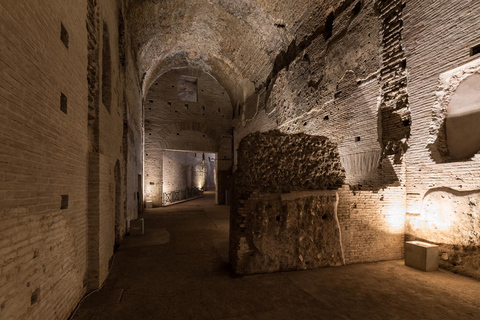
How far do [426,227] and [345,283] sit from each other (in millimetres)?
2382

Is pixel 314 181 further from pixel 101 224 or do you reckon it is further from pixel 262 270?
pixel 101 224

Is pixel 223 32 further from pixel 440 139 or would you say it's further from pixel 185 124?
pixel 440 139

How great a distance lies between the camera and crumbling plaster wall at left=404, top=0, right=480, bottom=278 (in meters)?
4.24

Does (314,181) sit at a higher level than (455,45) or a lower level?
lower

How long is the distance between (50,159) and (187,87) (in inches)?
624

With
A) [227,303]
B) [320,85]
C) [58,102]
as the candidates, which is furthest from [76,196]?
[320,85]

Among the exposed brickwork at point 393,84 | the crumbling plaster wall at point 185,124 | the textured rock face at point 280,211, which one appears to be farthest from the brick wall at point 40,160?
the crumbling plaster wall at point 185,124

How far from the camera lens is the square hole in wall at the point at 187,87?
53.1ft

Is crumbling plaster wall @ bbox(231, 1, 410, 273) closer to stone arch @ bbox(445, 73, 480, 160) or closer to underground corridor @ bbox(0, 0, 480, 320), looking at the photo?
underground corridor @ bbox(0, 0, 480, 320)

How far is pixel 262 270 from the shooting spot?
4.45 m

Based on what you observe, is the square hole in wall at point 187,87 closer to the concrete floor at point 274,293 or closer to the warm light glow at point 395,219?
the concrete floor at point 274,293

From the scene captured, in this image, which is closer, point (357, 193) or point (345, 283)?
point (345, 283)

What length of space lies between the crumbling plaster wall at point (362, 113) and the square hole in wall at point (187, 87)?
919 centimetres

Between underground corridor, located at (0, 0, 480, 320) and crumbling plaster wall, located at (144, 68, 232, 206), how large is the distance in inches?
233
